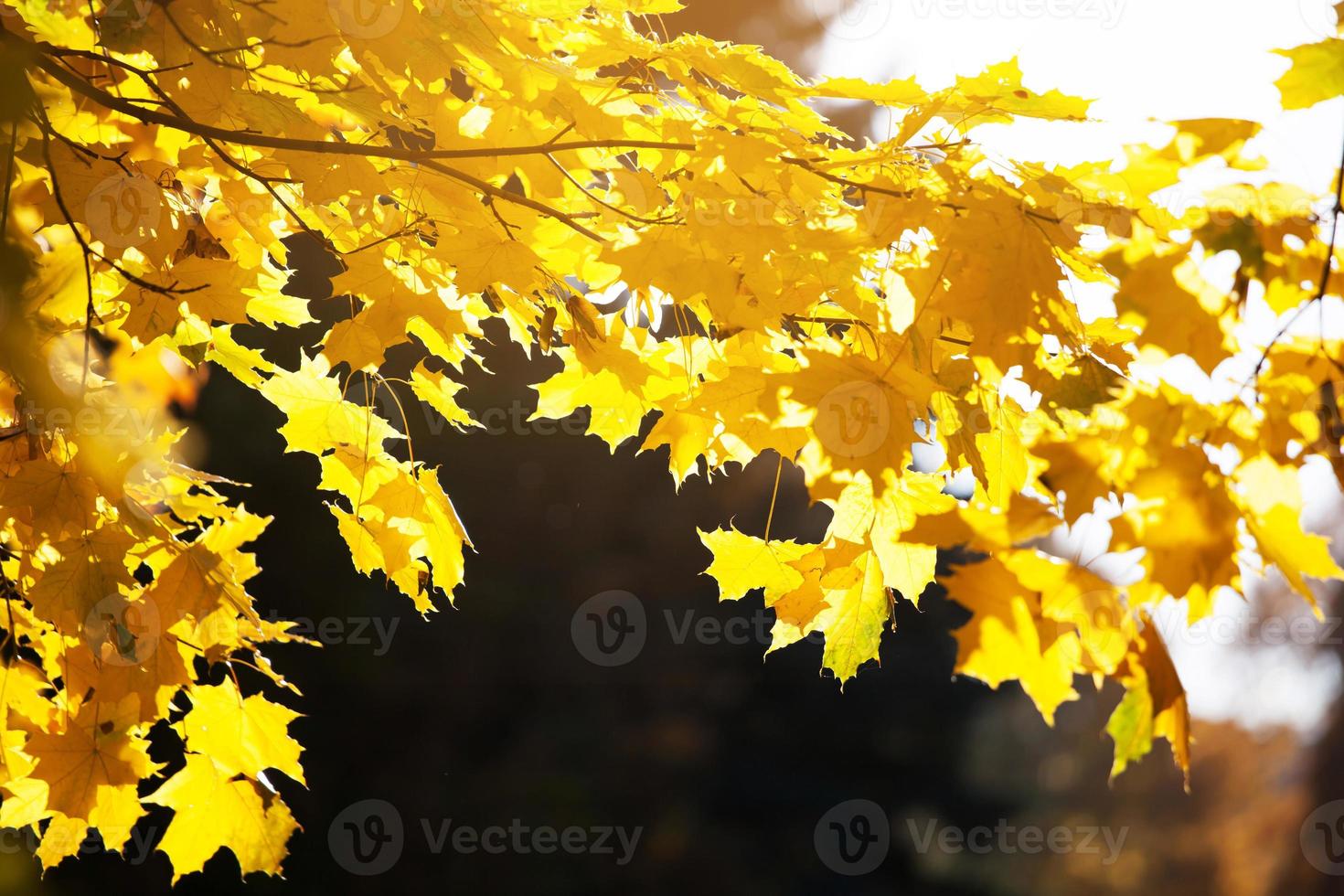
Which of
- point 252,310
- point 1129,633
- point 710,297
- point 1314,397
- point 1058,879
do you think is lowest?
point 1058,879

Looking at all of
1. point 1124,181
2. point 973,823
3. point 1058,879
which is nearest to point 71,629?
point 1124,181

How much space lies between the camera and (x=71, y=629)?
75.2 inches

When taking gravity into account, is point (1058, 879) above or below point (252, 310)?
below

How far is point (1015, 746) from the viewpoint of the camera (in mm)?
10875

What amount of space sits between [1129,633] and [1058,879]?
1301 centimetres

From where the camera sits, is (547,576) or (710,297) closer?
(710,297)

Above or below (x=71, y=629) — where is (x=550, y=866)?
below

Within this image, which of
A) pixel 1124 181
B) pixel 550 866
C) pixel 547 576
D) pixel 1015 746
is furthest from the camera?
pixel 1015 746

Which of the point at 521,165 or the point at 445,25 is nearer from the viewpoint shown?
the point at 445,25

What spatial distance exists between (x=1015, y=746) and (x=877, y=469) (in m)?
10.6

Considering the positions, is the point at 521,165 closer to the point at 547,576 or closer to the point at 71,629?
the point at 71,629

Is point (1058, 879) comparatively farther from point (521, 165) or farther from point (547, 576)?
point (521, 165)

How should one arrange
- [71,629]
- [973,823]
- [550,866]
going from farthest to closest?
1. [973,823]
2. [550,866]
3. [71,629]


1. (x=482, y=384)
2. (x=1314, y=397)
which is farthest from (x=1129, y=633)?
(x=482, y=384)
